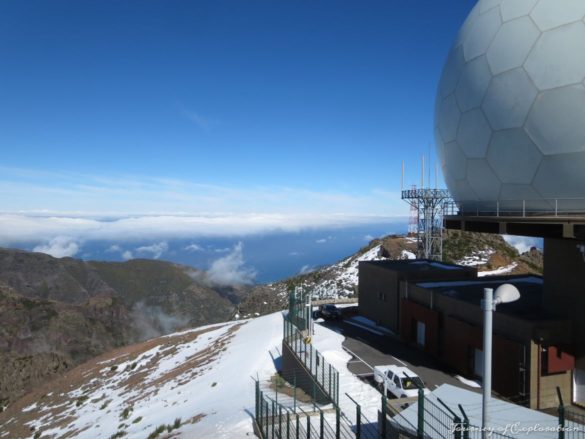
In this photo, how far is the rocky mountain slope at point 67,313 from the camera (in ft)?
215

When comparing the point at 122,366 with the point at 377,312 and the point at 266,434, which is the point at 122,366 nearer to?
the point at 377,312

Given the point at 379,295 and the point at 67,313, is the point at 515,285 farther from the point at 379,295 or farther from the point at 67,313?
the point at 67,313

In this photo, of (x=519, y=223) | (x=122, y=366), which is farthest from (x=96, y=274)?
(x=519, y=223)

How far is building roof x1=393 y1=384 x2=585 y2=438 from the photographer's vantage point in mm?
7102

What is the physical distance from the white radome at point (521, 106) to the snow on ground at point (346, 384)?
6.95 m

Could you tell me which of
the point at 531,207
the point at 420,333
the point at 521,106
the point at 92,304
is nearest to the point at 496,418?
the point at 531,207

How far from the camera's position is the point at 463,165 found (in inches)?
524

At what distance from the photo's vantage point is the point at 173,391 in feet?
71.1

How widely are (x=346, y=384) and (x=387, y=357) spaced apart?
10.8ft

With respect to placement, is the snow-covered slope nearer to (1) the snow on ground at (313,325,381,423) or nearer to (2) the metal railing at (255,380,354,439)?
(1) the snow on ground at (313,325,381,423)

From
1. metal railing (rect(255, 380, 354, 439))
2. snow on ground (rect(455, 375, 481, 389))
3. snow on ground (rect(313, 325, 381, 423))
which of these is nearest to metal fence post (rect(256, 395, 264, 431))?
metal railing (rect(255, 380, 354, 439))

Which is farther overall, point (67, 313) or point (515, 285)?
point (67, 313)

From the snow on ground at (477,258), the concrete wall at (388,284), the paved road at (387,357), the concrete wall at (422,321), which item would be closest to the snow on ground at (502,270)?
the snow on ground at (477,258)

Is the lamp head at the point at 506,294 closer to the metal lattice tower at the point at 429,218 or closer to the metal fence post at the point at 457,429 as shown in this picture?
the metal fence post at the point at 457,429
